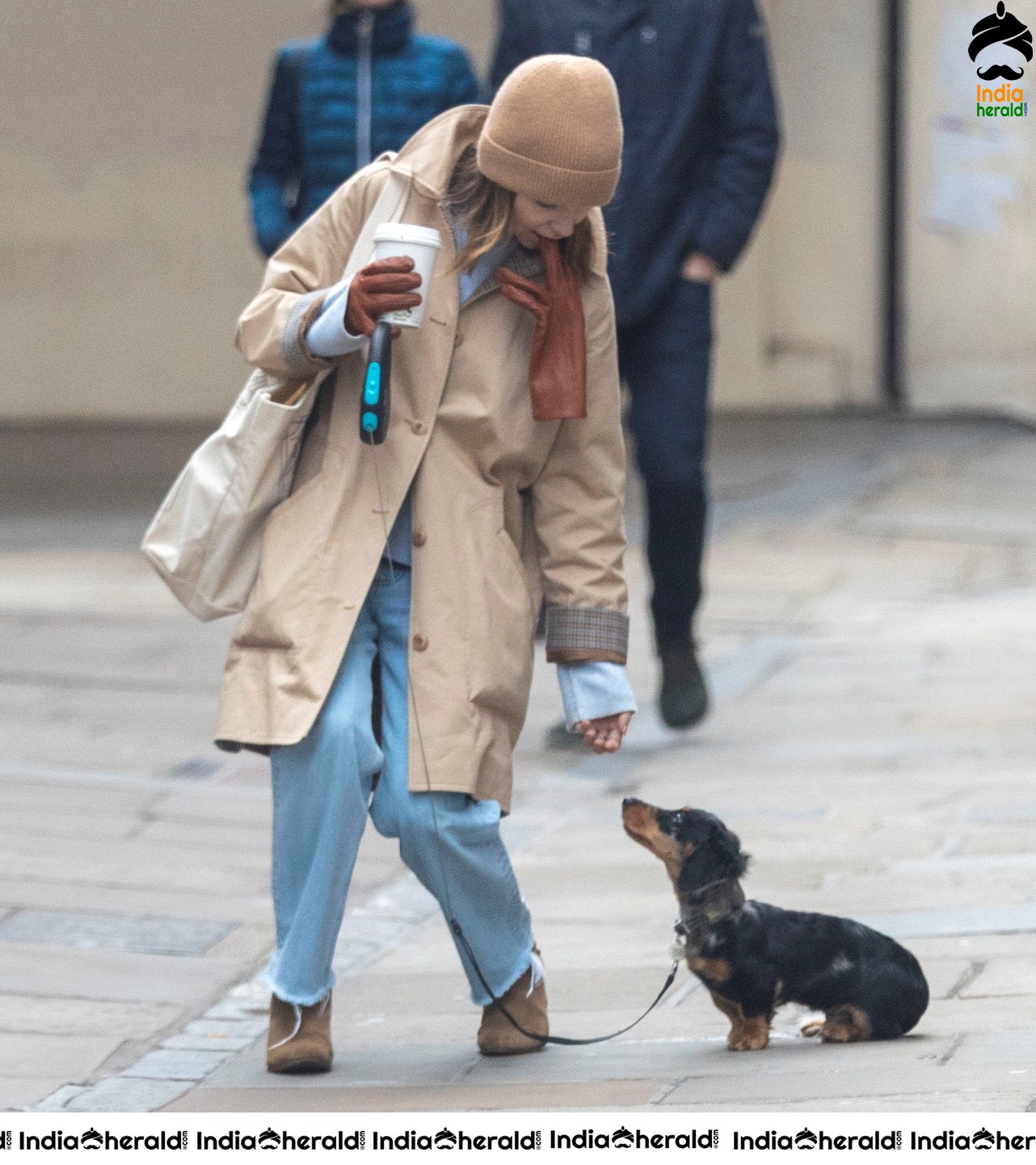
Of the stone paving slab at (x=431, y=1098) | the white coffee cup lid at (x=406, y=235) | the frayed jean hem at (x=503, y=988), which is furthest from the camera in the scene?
the frayed jean hem at (x=503, y=988)

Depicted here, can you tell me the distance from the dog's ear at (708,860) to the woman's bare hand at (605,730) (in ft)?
0.61

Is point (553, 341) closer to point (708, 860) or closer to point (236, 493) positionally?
point (236, 493)

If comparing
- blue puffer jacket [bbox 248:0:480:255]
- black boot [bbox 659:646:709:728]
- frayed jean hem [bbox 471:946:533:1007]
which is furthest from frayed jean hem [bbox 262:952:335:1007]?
blue puffer jacket [bbox 248:0:480:255]

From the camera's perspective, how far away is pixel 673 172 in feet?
19.8

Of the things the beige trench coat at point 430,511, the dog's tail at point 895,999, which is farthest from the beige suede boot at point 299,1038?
the dog's tail at point 895,999

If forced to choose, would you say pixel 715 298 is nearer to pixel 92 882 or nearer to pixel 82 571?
pixel 82 571

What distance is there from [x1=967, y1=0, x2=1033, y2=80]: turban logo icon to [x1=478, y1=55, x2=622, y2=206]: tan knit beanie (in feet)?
32.1

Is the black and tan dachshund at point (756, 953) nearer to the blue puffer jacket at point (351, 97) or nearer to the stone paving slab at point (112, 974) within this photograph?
the stone paving slab at point (112, 974)

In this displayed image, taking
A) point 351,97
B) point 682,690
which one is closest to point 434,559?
point 682,690

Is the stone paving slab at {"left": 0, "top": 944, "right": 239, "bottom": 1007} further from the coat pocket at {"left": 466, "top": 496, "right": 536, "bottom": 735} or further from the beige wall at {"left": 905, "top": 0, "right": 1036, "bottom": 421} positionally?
the beige wall at {"left": 905, "top": 0, "right": 1036, "bottom": 421}

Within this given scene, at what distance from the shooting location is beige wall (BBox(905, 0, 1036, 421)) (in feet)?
42.2

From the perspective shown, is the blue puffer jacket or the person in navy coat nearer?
the person in navy coat

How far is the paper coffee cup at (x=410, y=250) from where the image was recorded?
345 centimetres

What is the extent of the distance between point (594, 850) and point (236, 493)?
203 centimetres
